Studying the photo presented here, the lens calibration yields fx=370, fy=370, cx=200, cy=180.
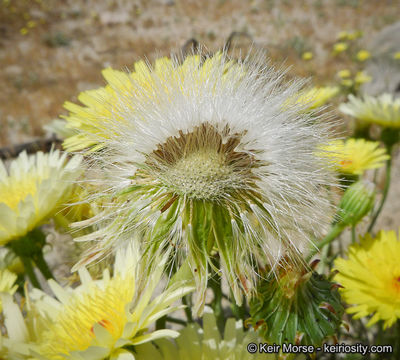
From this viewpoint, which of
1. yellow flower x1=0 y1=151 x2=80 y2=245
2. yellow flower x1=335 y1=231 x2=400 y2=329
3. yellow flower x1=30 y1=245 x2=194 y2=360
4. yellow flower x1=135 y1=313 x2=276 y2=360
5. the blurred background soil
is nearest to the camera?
yellow flower x1=30 y1=245 x2=194 y2=360

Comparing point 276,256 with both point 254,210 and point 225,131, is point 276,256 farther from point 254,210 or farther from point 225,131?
point 225,131

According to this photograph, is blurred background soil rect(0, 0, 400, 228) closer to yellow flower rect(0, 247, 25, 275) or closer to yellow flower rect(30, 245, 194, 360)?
yellow flower rect(0, 247, 25, 275)

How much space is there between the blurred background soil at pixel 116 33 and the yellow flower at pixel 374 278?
5.28 m

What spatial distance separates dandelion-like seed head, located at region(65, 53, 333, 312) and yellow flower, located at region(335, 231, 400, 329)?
413mm

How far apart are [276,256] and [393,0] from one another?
13.4m

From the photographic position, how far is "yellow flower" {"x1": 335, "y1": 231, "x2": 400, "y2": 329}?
1156mm

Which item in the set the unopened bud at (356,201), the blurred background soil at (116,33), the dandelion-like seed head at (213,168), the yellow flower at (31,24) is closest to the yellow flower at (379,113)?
the unopened bud at (356,201)

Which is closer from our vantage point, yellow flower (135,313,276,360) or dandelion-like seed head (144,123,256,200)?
dandelion-like seed head (144,123,256,200)

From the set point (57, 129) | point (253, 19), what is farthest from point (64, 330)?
point (253, 19)

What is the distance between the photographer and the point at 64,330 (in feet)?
3.04

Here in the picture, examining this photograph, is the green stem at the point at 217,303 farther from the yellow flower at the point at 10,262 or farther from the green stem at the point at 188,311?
the yellow flower at the point at 10,262

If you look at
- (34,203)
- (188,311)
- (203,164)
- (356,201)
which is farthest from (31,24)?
(203,164)

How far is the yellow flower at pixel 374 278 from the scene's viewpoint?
1156 millimetres

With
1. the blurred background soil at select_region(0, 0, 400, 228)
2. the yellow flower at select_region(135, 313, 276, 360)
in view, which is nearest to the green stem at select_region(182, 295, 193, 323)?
the yellow flower at select_region(135, 313, 276, 360)
